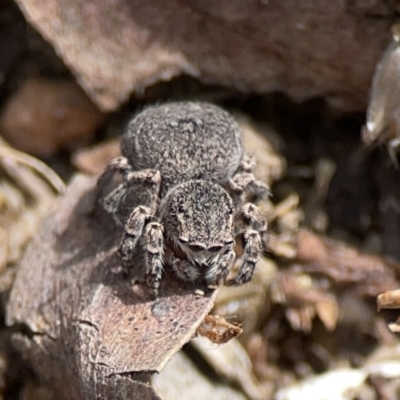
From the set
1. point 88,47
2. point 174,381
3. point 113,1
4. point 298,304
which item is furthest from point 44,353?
point 113,1

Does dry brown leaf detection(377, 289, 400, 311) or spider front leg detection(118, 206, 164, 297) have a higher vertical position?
spider front leg detection(118, 206, 164, 297)

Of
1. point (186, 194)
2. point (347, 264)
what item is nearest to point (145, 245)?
point (186, 194)

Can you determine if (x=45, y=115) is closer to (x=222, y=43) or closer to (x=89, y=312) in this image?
(x=222, y=43)

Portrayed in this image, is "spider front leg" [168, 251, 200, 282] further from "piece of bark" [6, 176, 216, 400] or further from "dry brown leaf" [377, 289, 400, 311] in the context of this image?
"dry brown leaf" [377, 289, 400, 311]

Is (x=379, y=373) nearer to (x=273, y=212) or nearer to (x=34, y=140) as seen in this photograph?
(x=273, y=212)

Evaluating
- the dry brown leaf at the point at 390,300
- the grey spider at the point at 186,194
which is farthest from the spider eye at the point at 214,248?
the dry brown leaf at the point at 390,300

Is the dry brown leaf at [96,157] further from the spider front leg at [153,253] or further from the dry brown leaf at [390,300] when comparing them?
the dry brown leaf at [390,300]

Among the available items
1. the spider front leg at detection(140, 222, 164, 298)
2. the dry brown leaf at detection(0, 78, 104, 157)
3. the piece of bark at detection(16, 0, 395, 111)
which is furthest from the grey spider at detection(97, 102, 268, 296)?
the dry brown leaf at detection(0, 78, 104, 157)
